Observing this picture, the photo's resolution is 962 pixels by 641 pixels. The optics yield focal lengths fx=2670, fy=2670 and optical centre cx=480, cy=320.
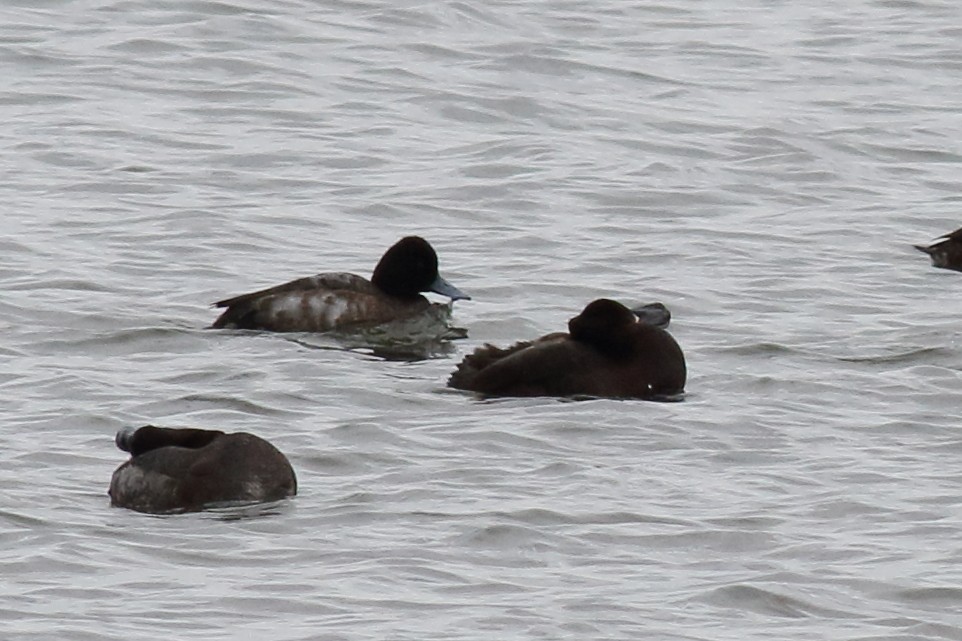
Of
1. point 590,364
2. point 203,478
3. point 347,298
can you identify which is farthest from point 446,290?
point 203,478

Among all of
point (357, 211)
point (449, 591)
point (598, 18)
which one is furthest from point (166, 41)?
point (449, 591)

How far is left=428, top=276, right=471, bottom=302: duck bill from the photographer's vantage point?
13.1 metres

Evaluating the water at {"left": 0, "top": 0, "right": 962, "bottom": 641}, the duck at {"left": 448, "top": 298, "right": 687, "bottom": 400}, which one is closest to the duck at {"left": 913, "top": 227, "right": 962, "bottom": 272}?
the water at {"left": 0, "top": 0, "right": 962, "bottom": 641}

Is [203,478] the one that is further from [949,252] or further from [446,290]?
[949,252]

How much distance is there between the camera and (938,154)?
18453 mm

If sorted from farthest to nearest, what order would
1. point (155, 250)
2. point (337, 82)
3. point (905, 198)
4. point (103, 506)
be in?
point (337, 82), point (905, 198), point (155, 250), point (103, 506)

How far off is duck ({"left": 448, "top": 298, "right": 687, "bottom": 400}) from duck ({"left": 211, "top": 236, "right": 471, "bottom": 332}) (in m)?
1.33

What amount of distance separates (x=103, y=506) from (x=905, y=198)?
891 cm

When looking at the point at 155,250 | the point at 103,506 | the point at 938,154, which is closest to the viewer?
A: the point at 103,506

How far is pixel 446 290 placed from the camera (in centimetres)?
1316

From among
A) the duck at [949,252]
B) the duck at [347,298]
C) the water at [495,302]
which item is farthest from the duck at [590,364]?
the duck at [949,252]

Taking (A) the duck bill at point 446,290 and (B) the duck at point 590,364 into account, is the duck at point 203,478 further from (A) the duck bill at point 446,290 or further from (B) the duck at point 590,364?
(A) the duck bill at point 446,290

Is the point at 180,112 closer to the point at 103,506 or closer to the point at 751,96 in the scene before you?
the point at 751,96

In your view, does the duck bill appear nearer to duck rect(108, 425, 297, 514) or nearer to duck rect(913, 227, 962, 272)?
duck rect(913, 227, 962, 272)
